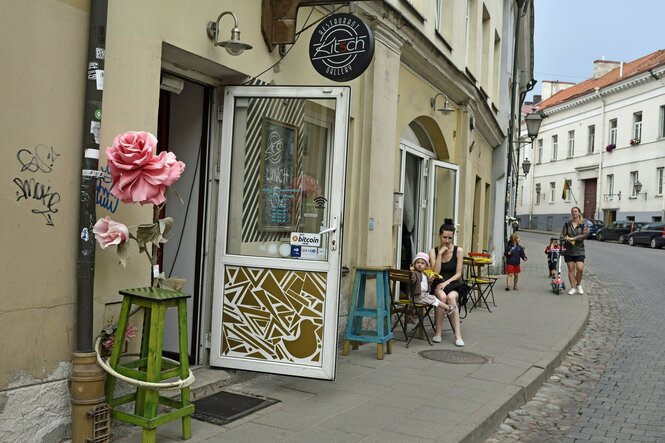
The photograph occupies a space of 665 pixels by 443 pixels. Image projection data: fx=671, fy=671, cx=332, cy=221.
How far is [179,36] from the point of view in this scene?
5.03 metres

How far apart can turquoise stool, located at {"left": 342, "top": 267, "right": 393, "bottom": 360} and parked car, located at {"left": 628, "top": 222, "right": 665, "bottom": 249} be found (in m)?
30.7

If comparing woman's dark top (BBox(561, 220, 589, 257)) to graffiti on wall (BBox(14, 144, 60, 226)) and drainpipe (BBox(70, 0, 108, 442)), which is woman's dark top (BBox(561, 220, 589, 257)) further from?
graffiti on wall (BBox(14, 144, 60, 226))

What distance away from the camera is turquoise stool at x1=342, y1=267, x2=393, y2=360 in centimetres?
706

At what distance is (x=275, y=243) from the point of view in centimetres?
583

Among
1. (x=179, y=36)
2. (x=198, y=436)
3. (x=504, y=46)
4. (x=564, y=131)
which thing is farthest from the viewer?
(x=564, y=131)

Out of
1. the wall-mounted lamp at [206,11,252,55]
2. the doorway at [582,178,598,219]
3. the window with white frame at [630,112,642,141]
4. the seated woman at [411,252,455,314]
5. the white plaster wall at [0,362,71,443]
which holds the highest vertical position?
the window with white frame at [630,112,642,141]

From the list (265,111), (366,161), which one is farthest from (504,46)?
(265,111)

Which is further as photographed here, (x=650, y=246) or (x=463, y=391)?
(x=650, y=246)

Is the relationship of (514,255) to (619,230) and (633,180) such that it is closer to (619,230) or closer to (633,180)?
(619,230)

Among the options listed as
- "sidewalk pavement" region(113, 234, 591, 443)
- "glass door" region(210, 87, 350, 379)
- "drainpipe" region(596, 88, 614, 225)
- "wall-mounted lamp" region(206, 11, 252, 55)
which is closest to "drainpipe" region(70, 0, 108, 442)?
"sidewalk pavement" region(113, 234, 591, 443)

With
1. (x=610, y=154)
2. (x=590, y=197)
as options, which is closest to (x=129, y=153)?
(x=610, y=154)

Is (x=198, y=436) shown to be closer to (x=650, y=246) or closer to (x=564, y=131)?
(x=650, y=246)

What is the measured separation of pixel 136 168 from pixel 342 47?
2.75 meters

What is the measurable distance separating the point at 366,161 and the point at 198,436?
465 cm
